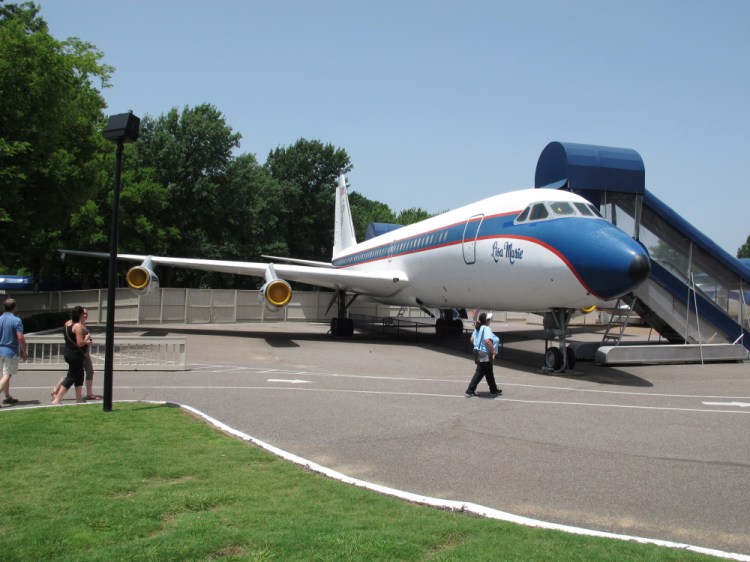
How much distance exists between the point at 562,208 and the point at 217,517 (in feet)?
35.1

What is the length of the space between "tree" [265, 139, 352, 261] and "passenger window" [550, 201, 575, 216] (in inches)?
1740

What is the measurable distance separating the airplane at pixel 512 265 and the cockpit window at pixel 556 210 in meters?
0.02

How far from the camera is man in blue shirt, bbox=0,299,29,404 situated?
365 inches

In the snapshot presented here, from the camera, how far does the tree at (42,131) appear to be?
16.0 meters

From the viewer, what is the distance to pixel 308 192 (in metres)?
58.4

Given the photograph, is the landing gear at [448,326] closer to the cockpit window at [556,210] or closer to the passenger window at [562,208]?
the cockpit window at [556,210]

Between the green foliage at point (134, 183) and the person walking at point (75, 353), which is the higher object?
the green foliage at point (134, 183)

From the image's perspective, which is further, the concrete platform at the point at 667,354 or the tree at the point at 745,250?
the tree at the point at 745,250

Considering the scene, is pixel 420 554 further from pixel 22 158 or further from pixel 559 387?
pixel 22 158

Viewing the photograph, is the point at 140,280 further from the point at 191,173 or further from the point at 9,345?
the point at 191,173

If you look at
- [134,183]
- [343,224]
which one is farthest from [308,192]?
[343,224]

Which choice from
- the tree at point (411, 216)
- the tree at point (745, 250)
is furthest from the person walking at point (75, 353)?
the tree at point (745, 250)

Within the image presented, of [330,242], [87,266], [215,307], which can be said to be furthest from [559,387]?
[330,242]

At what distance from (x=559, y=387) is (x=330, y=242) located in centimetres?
4773
